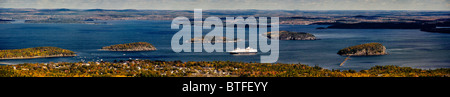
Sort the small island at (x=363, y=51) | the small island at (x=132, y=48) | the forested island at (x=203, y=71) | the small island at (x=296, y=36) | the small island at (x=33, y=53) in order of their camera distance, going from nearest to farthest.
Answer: the forested island at (x=203, y=71), the small island at (x=33, y=53), the small island at (x=363, y=51), the small island at (x=132, y=48), the small island at (x=296, y=36)

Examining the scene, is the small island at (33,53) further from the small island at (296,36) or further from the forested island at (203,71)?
the small island at (296,36)

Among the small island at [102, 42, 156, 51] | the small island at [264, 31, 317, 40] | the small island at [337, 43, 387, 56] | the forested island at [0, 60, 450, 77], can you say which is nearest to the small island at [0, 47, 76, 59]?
the small island at [102, 42, 156, 51]

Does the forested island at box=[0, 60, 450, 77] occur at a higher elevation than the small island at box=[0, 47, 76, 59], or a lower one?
higher

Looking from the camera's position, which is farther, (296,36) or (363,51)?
(296,36)

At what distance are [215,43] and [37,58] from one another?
5814cm

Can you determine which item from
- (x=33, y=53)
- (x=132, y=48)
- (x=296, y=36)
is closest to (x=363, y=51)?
(x=132, y=48)

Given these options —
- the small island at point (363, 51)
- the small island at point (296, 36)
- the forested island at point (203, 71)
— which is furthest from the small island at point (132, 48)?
the small island at point (296, 36)

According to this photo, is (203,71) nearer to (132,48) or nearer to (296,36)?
(132,48)

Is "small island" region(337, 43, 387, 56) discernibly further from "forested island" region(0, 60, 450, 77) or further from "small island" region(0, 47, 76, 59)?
"small island" region(0, 47, 76, 59)
